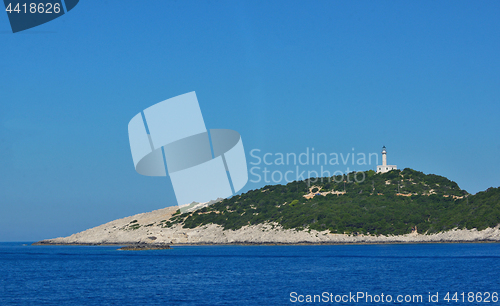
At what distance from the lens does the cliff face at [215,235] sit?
121500 millimetres

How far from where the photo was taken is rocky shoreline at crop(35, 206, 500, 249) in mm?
121275

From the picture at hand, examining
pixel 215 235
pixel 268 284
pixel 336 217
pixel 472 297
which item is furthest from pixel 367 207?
pixel 472 297

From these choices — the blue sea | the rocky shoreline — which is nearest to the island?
the rocky shoreline

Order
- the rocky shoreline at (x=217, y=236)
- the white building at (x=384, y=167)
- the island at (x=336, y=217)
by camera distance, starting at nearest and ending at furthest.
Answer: the rocky shoreline at (x=217, y=236), the island at (x=336, y=217), the white building at (x=384, y=167)

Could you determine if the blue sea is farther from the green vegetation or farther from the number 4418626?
the green vegetation

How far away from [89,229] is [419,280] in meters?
168

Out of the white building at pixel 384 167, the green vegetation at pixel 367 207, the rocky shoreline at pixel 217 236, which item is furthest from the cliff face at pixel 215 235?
the white building at pixel 384 167

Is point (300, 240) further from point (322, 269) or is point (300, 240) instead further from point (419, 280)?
point (419, 280)

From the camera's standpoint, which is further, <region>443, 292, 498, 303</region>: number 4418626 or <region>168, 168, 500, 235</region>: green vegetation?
<region>168, 168, 500, 235</region>: green vegetation

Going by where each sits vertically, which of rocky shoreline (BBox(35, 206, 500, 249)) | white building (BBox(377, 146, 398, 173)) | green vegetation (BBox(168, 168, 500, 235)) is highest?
white building (BBox(377, 146, 398, 173))

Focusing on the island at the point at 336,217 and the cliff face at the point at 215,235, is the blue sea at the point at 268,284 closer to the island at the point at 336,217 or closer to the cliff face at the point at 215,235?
the cliff face at the point at 215,235

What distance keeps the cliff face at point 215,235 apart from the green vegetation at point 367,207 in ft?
6.65

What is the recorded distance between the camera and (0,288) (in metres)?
51.1

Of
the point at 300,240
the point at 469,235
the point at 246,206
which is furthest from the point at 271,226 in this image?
the point at 469,235
